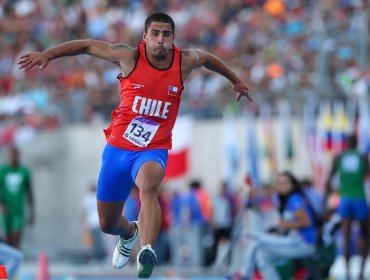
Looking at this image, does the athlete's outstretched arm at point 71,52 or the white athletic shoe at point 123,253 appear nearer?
the athlete's outstretched arm at point 71,52

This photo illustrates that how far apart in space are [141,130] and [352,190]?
7.33 meters

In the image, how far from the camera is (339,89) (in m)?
23.7

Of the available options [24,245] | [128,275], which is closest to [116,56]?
[128,275]

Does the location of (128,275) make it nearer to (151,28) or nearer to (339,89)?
(339,89)

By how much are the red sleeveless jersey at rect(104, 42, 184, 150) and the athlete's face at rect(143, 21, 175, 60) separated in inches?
7.0

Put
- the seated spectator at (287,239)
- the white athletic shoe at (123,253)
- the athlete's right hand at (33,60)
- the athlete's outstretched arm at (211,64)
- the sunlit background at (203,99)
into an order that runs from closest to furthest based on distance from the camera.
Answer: the athlete's right hand at (33,60), the athlete's outstretched arm at (211,64), the white athletic shoe at (123,253), the seated spectator at (287,239), the sunlit background at (203,99)

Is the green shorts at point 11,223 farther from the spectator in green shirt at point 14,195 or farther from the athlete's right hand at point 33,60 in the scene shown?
the athlete's right hand at point 33,60

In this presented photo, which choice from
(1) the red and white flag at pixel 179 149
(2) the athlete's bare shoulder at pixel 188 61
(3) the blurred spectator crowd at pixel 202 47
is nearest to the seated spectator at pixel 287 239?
(2) the athlete's bare shoulder at pixel 188 61

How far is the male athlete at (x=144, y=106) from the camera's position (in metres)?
10.1

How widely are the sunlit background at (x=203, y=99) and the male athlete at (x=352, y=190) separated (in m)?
4.26

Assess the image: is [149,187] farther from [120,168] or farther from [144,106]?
[144,106]

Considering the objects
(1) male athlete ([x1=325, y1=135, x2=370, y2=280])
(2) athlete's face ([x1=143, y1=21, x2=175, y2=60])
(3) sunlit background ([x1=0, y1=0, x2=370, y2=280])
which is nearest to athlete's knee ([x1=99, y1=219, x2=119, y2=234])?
(2) athlete's face ([x1=143, y1=21, x2=175, y2=60])

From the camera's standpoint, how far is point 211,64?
1081 centimetres

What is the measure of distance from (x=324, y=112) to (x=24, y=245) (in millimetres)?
7803
